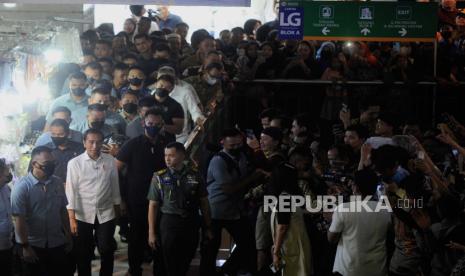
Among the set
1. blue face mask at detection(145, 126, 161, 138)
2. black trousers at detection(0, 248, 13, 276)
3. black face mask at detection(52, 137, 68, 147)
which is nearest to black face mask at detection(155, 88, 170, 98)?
blue face mask at detection(145, 126, 161, 138)

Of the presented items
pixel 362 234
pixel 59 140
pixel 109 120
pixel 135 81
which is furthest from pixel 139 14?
pixel 362 234

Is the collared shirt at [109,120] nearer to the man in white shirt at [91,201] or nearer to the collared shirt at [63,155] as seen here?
the collared shirt at [63,155]

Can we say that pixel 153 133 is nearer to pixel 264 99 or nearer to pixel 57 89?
pixel 57 89

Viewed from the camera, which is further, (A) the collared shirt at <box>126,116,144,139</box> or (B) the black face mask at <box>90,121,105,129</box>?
(A) the collared shirt at <box>126,116,144,139</box>

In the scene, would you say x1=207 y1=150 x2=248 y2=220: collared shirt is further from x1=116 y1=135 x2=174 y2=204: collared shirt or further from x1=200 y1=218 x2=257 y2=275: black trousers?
x1=116 y1=135 x2=174 y2=204: collared shirt

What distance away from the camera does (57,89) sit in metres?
12.4

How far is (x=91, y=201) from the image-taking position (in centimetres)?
909

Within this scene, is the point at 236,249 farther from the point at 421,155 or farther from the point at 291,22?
the point at 291,22

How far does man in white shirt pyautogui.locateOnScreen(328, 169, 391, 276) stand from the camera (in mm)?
7992

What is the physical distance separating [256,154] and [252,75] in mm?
5086

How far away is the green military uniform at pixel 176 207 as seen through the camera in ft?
28.9

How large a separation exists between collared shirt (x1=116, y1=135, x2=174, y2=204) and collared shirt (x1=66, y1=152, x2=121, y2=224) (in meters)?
0.32

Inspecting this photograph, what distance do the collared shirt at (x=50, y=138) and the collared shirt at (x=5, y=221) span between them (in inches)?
46.5

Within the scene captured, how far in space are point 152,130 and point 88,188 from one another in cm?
101
